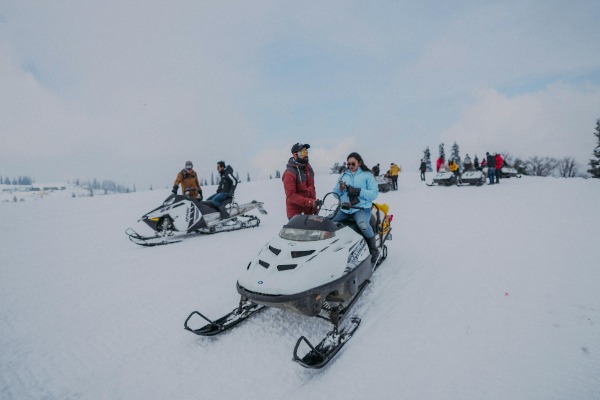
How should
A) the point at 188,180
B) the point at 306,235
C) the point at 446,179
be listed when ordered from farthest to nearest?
the point at 446,179, the point at 188,180, the point at 306,235

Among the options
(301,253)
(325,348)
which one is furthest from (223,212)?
(325,348)

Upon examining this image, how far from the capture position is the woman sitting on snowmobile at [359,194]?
3951 mm

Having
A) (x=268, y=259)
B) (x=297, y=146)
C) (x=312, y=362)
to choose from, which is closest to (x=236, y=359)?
(x=312, y=362)

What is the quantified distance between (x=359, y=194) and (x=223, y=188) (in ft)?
17.3

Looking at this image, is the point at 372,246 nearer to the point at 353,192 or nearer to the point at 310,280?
the point at 353,192

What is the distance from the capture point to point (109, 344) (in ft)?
9.66

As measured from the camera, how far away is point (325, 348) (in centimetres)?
262

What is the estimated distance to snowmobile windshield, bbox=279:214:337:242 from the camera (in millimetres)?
Answer: 3195

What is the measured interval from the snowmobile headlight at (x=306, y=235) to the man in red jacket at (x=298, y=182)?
81cm

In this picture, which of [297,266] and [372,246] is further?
[372,246]

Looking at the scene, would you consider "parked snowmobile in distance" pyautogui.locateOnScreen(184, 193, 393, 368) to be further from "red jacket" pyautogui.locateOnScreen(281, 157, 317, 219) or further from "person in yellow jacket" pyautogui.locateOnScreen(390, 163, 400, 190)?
"person in yellow jacket" pyautogui.locateOnScreen(390, 163, 400, 190)

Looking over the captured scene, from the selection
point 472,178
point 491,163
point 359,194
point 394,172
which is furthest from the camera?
point 394,172

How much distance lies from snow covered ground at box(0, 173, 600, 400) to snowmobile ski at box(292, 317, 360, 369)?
11cm

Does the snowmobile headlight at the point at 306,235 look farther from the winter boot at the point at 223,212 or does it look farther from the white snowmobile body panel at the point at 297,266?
the winter boot at the point at 223,212
